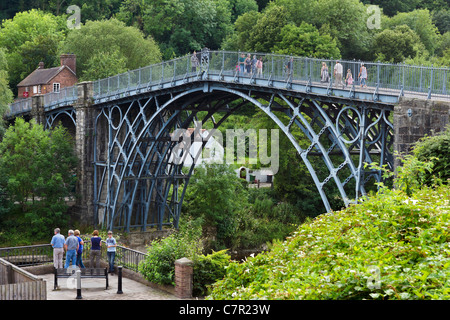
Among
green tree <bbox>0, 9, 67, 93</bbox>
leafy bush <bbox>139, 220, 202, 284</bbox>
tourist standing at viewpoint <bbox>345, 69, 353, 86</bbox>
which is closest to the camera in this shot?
leafy bush <bbox>139, 220, 202, 284</bbox>

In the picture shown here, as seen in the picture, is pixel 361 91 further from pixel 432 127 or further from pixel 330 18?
pixel 330 18

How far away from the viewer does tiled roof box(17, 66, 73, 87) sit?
54188 mm

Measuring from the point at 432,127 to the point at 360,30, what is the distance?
154ft

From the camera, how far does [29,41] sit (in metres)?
65.6

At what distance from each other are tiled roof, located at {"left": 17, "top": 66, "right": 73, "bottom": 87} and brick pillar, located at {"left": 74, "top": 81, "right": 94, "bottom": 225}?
17.1 metres

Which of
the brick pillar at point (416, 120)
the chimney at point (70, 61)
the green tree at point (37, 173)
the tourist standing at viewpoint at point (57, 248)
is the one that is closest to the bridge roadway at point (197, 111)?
the brick pillar at point (416, 120)

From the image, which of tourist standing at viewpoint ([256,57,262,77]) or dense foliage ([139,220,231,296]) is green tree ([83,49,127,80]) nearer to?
tourist standing at viewpoint ([256,57,262,77])

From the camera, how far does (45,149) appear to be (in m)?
37.4

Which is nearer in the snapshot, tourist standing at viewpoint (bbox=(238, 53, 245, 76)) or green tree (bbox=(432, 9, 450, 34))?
tourist standing at viewpoint (bbox=(238, 53, 245, 76))

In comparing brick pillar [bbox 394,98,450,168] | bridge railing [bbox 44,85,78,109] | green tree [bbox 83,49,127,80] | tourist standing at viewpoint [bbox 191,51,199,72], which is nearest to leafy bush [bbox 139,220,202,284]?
brick pillar [bbox 394,98,450,168]

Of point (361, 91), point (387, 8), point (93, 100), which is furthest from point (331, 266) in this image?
point (387, 8)

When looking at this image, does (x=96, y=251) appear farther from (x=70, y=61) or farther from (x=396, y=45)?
(x=396, y=45)

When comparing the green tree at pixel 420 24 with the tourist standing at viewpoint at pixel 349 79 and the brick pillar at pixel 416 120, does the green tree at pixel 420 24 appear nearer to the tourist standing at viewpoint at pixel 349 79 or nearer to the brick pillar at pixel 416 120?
the tourist standing at viewpoint at pixel 349 79

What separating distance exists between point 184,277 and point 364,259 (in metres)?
8.39
